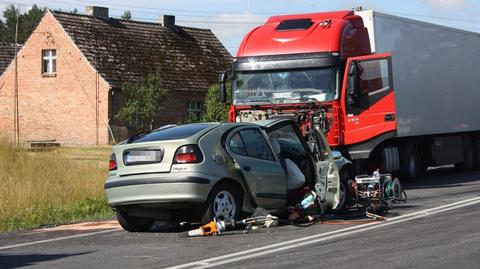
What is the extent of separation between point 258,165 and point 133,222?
1976 mm

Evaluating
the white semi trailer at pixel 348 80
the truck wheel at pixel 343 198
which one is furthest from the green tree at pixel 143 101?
the truck wheel at pixel 343 198

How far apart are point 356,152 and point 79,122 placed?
29.8 metres

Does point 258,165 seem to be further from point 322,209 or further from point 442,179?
point 442,179

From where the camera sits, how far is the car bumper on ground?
1088cm

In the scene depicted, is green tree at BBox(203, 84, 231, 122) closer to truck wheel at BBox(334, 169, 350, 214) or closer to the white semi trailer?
the white semi trailer

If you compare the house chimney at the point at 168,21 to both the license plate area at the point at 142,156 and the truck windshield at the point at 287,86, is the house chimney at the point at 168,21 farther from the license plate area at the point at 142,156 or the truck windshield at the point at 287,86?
the license plate area at the point at 142,156

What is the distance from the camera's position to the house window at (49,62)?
4672cm

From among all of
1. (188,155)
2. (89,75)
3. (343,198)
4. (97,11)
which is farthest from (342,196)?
(97,11)

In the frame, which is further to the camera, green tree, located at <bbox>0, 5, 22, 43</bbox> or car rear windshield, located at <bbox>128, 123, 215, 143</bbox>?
green tree, located at <bbox>0, 5, 22, 43</bbox>

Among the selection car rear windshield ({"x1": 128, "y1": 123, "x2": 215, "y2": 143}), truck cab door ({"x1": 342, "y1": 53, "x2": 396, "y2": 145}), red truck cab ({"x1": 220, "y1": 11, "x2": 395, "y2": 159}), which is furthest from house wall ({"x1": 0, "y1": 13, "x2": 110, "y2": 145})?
car rear windshield ({"x1": 128, "y1": 123, "x2": 215, "y2": 143})

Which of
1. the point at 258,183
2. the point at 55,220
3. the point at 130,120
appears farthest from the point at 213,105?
the point at 258,183

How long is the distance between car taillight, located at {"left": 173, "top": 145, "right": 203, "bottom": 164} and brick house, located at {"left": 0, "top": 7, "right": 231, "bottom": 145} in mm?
33022

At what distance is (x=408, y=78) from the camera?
1902 centimetres

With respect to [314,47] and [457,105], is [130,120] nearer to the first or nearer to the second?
[457,105]
